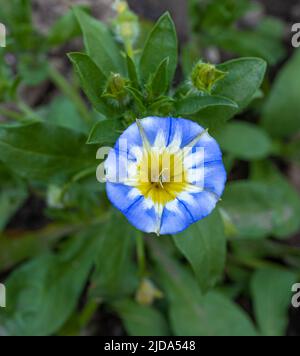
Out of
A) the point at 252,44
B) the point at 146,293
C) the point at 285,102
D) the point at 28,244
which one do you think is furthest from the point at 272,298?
the point at 252,44

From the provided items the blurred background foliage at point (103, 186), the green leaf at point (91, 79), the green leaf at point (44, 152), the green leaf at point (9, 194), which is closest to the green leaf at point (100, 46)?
the blurred background foliage at point (103, 186)

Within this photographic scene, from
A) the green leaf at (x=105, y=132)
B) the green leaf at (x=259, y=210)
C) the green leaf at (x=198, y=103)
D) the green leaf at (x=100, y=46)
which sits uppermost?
the green leaf at (x=100, y=46)

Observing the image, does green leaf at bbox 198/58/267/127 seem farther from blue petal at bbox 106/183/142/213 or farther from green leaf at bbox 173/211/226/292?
blue petal at bbox 106/183/142/213

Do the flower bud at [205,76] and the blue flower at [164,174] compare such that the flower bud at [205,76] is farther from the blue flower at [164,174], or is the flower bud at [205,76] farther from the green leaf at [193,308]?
the green leaf at [193,308]

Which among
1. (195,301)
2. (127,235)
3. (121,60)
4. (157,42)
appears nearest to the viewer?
(157,42)

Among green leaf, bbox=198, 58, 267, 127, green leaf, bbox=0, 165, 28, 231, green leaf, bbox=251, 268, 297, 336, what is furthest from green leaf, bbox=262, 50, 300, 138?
green leaf, bbox=0, 165, 28, 231
